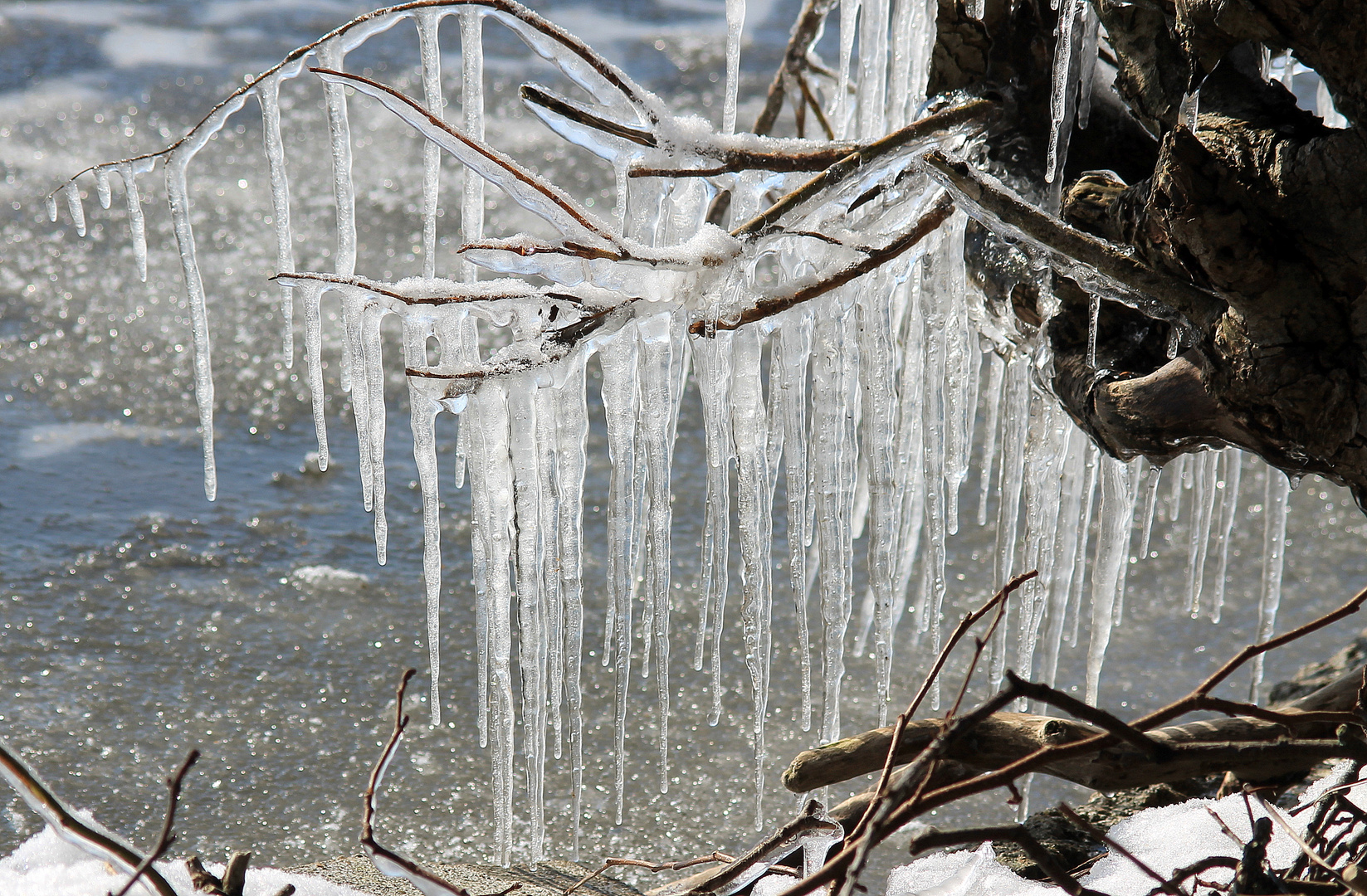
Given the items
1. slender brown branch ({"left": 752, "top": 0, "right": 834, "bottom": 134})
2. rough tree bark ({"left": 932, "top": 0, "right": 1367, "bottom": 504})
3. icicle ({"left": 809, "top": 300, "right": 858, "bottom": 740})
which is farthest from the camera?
slender brown branch ({"left": 752, "top": 0, "right": 834, "bottom": 134})

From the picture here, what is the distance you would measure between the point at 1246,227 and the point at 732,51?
931 mm

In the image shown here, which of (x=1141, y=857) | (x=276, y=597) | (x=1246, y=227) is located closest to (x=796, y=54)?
(x=1246, y=227)

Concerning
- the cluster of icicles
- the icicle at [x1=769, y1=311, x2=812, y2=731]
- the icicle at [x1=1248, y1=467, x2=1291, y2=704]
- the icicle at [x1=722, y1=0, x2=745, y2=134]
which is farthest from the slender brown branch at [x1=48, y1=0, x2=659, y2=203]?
the icicle at [x1=1248, y1=467, x2=1291, y2=704]

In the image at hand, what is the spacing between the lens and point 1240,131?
131 cm

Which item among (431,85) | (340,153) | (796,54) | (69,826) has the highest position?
(796,54)

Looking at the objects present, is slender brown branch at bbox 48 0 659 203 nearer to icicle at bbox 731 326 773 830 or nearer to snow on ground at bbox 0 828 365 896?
icicle at bbox 731 326 773 830

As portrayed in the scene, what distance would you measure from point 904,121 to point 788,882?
145cm

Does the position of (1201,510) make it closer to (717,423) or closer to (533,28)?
(717,423)

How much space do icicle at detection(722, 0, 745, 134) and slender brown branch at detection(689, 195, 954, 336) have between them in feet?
0.92

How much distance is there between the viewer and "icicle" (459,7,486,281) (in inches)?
68.0

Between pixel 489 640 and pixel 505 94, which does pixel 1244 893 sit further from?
pixel 505 94

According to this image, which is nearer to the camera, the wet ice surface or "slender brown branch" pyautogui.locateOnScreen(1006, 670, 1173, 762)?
"slender brown branch" pyautogui.locateOnScreen(1006, 670, 1173, 762)

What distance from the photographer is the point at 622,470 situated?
1794mm

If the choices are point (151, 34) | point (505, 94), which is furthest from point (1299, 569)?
point (151, 34)
